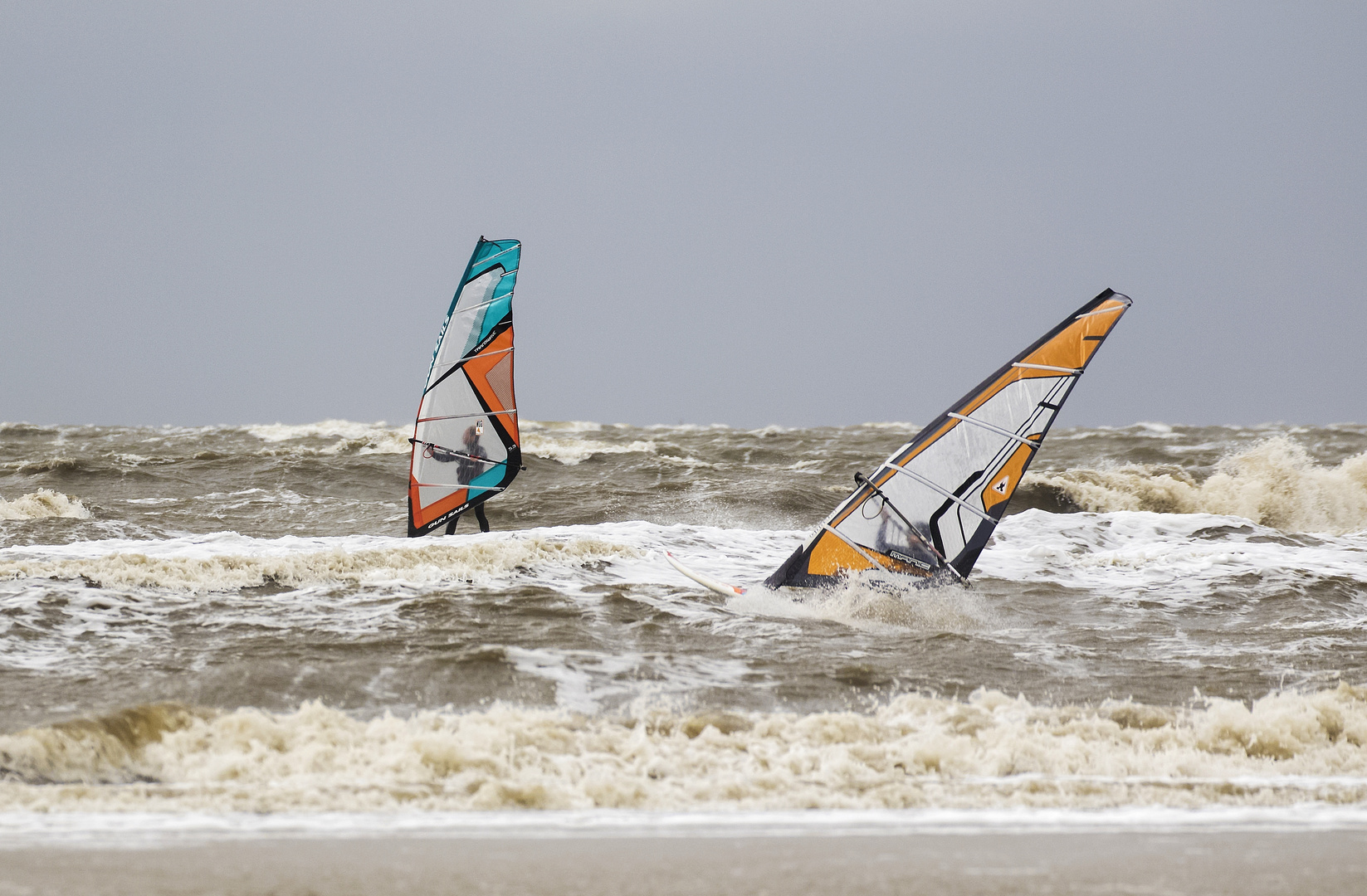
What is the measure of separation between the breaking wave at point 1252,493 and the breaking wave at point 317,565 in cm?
761

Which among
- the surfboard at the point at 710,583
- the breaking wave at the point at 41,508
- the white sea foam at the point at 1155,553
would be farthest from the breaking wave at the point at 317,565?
the white sea foam at the point at 1155,553

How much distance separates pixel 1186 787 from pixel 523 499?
433 inches

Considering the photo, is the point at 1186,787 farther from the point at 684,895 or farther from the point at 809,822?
the point at 684,895

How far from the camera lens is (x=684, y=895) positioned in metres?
2.39

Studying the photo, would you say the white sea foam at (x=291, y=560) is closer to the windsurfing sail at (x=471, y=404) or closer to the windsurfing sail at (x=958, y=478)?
the windsurfing sail at (x=471, y=404)

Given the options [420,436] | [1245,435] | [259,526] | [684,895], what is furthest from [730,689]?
[1245,435]

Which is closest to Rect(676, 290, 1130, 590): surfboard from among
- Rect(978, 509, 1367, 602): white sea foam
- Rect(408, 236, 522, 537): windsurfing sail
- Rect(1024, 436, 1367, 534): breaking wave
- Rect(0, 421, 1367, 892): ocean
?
Rect(0, 421, 1367, 892): ocean

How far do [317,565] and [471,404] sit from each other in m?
3.01

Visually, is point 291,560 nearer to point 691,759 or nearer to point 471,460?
point 471,460

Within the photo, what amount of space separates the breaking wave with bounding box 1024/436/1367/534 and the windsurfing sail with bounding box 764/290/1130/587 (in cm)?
639

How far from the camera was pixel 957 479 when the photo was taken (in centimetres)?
761

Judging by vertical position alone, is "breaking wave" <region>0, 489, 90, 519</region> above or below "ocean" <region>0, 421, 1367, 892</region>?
above

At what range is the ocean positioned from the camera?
347 centimetres

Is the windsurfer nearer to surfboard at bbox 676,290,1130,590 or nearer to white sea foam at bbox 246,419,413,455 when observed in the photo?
surfboard at bbox 676,290,1130,590
